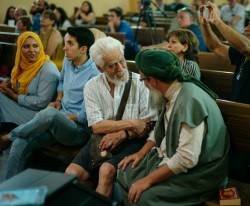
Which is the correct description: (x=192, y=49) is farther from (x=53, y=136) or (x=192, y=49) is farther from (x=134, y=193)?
(x=134, y=193)

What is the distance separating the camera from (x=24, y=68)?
2979 millimetres

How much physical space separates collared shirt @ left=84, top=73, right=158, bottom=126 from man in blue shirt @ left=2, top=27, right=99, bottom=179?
9.3 inches

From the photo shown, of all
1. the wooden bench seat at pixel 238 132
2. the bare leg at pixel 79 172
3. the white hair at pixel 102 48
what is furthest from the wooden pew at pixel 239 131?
the bare leg at pixel 79 172

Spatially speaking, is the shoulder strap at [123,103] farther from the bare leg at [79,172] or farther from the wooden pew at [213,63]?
the wooden pew at [213,63]

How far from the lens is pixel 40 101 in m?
2.81

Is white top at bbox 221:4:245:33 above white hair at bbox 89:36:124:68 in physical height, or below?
below

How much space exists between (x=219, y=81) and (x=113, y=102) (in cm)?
84

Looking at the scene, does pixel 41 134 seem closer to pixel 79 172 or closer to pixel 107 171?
pixel 79 172

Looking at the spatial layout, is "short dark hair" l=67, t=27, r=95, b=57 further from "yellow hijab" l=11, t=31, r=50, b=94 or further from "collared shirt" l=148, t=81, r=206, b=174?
"collared shirt" l=148, t=81, r=206, b=174

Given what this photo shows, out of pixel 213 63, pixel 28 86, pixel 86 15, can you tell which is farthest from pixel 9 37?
pixel 86 15

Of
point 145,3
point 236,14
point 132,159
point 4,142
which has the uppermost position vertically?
point 145,3

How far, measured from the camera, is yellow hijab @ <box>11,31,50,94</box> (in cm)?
290

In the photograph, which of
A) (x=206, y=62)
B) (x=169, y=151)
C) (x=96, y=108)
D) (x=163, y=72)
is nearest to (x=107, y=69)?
(x=96, y=108)

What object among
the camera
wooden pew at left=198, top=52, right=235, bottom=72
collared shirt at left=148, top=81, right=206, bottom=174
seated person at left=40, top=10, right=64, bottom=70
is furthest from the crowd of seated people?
the camera
